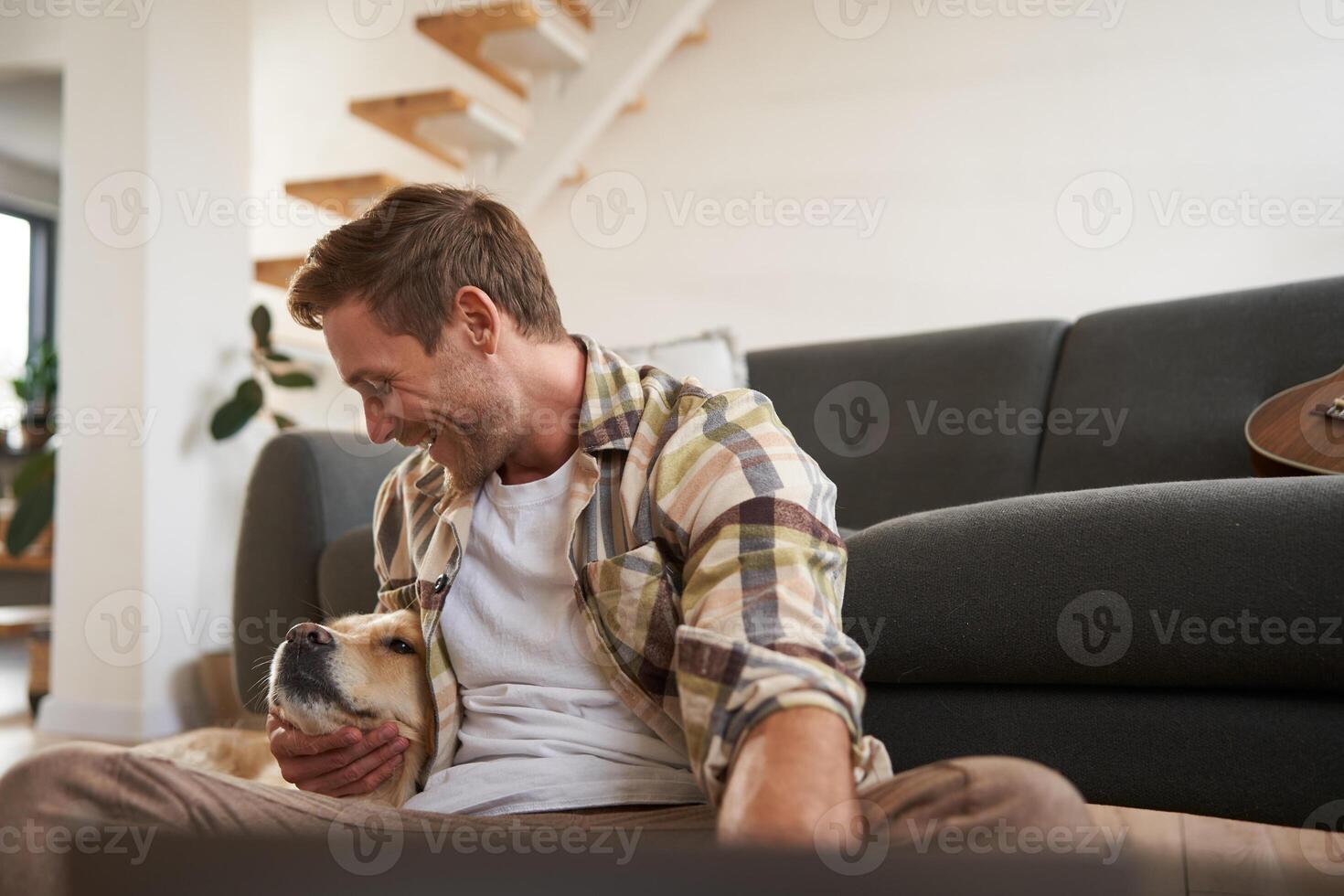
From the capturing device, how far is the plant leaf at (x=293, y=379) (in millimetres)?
3070

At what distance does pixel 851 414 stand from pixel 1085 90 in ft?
5.96

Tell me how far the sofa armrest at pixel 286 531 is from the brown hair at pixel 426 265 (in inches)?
35.6

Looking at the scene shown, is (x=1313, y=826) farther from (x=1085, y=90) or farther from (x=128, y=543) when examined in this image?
(x=1085, y=90)

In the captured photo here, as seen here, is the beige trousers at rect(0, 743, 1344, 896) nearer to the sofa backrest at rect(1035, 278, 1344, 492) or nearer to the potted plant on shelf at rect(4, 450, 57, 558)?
the sofa backrest at rect(1035, 278, 1344, 492)

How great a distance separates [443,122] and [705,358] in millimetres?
1452

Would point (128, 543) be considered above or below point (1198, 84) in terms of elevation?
below

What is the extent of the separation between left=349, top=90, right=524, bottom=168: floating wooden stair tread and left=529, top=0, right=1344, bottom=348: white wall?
629 millimetres

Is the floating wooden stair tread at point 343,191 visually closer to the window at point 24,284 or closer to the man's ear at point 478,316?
the man's ear at point 478,316

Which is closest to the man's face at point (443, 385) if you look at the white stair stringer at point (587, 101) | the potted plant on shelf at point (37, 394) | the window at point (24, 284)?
the white stair stringer at point (587, 101)

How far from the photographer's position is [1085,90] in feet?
11.1

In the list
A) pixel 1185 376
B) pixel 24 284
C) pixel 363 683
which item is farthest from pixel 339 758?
pixel 24 284

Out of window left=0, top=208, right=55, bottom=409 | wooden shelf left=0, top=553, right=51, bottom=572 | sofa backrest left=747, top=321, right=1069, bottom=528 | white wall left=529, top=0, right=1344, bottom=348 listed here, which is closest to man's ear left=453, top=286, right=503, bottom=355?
sofa backrest left=747, top=321, right=1069, bottom=528

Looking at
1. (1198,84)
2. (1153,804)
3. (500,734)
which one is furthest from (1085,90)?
(500,734)

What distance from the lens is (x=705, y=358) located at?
2.46m
